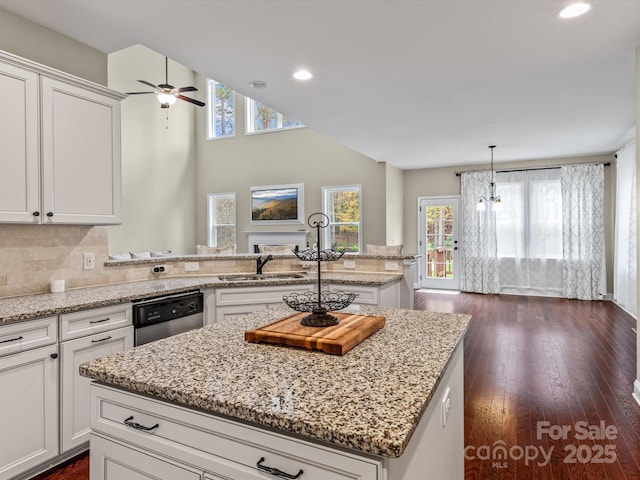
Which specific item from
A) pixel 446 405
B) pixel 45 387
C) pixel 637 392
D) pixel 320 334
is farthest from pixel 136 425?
pixel 637 392

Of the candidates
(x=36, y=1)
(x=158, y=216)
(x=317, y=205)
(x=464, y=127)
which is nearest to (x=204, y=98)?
(x=158, y=216)

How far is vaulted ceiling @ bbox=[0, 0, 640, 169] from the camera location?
2.30 m

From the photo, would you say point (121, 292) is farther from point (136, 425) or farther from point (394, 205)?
point (394, 205)

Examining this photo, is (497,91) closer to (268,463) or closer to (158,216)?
(268,463)

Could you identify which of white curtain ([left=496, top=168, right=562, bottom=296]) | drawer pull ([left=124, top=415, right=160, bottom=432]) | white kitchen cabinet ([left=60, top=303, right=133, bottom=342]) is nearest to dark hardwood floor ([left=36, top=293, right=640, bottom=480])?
white kitchen cabinet ([left=60, top=303, right=133, bottom=342])

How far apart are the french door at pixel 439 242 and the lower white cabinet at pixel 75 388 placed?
6946 mm

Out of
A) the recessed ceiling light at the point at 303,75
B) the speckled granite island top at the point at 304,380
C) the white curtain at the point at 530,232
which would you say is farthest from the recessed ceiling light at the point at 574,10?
the white curtain at the point at 530,232

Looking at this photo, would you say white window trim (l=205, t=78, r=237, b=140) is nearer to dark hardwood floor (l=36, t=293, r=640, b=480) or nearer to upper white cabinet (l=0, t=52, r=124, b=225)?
upper white cabinet (l=0, t=52, r=124, b=225)

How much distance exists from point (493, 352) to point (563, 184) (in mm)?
4440

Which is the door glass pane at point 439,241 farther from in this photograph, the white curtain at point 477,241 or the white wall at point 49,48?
the white wall at point 49,48

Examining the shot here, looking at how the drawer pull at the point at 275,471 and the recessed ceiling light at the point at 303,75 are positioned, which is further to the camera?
the recessed ceiling light at the point at 303,75

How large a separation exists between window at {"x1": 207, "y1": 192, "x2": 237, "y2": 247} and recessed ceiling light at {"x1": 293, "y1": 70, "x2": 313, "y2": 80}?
5826 millimetres

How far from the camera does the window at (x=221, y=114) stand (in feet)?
29.5

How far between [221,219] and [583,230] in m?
7.29
